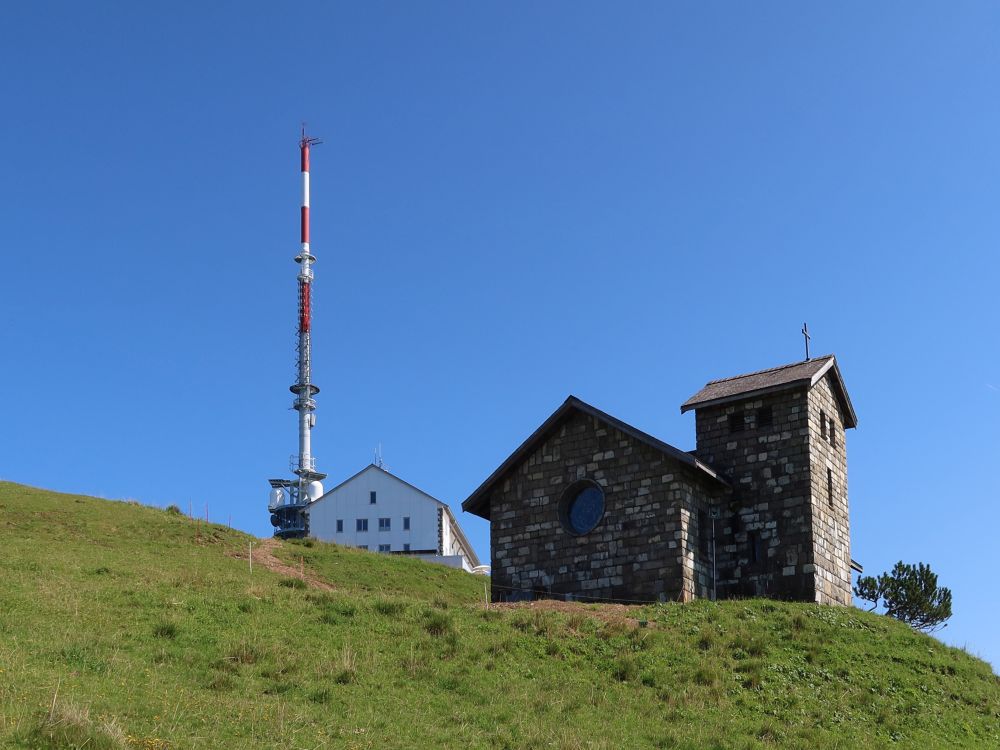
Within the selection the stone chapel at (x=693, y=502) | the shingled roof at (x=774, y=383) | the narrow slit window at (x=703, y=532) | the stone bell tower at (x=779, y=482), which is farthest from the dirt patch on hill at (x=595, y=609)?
the shingled roof at (x=774, y=383)

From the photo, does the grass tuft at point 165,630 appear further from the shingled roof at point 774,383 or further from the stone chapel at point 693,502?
the shingled roof at point 774,383

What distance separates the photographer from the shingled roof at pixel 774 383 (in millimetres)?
38312

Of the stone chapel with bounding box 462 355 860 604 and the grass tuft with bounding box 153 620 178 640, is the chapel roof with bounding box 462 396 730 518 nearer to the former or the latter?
the stone chapel with bounding box 462 355 860 604

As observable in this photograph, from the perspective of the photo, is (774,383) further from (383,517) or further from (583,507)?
(383,517)

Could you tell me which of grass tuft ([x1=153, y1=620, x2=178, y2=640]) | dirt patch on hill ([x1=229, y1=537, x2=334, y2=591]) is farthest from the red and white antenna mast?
grass tuft ([x1=153, y1=620, x2=178, y2=640])

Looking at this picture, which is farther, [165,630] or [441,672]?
[165,630]

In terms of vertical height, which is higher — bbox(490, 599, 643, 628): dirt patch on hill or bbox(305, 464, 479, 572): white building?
bbox(305, 464, 479, 572): white building

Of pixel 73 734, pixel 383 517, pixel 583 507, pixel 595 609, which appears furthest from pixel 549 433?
pixel 383 517

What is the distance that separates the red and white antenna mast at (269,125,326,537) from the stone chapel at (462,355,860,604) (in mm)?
53115

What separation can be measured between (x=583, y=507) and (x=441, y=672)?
578 inches

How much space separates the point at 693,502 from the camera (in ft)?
123

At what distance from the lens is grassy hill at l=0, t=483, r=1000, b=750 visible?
66.6ft

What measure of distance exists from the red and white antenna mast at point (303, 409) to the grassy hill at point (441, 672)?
55.1 meters

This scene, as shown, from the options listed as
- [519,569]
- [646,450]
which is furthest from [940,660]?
[519,569]
